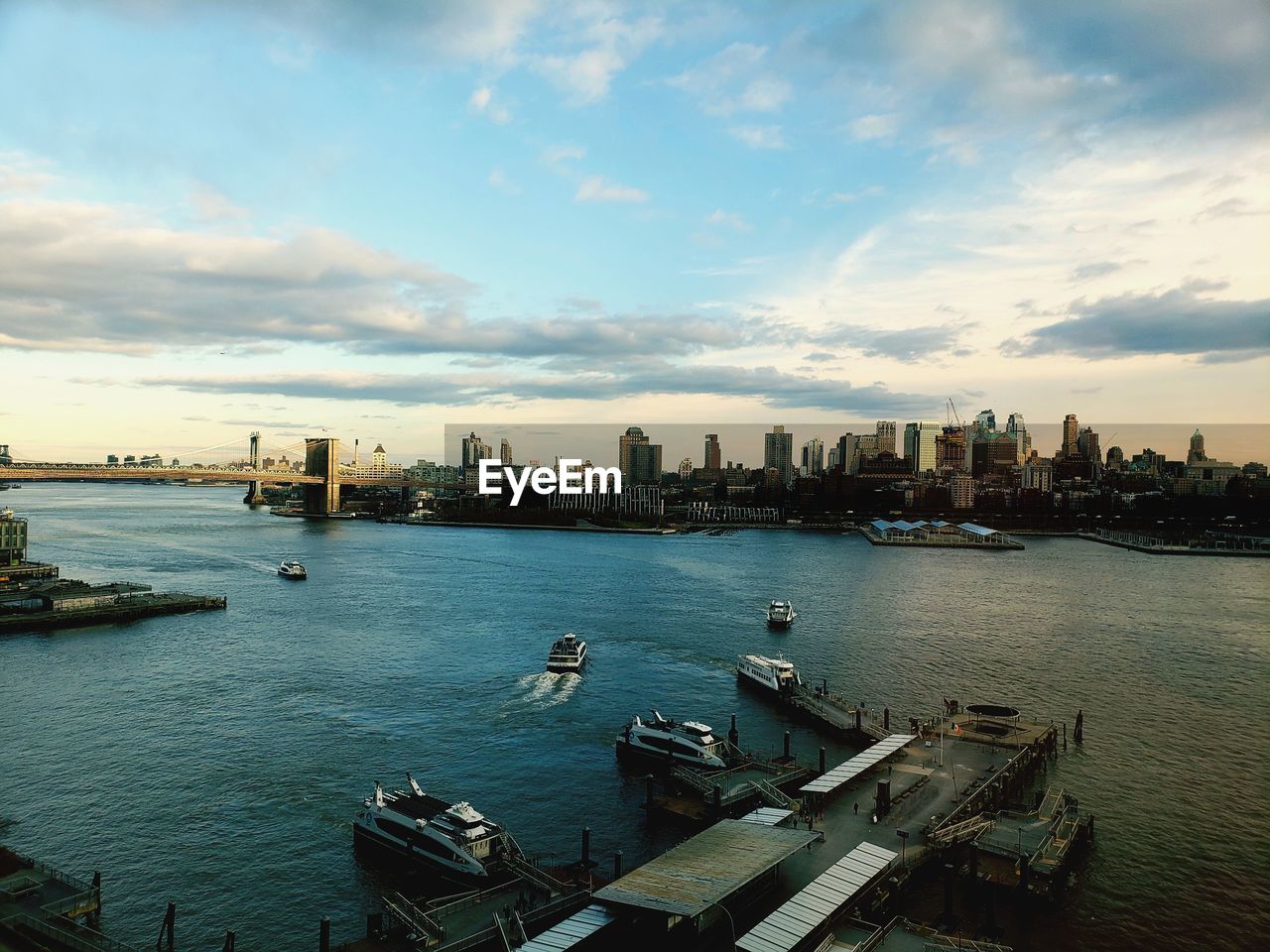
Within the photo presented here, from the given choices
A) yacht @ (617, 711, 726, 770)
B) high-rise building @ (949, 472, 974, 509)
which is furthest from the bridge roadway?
high-rise building @ (949, 472, 974, 509)

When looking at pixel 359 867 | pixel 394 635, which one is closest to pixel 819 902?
pixel 359 867

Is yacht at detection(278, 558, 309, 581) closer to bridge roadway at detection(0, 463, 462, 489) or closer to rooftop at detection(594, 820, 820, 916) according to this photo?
bridge roadway at detection(0, 463, 462, 489)

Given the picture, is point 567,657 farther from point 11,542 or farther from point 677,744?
point 11,542

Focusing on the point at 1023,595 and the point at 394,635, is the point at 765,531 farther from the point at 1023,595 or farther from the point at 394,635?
the point at 394,635

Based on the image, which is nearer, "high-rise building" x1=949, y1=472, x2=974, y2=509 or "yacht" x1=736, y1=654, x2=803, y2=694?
"yacht" x1=736, y1=654, x2=803, y2=694

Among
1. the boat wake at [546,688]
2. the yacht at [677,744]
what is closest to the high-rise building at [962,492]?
the boat wake at [546,688]
